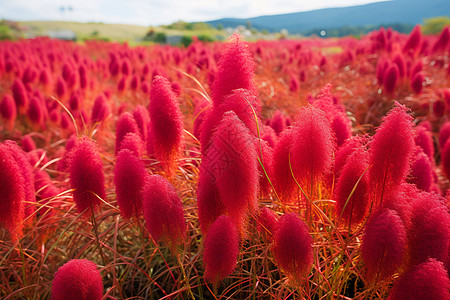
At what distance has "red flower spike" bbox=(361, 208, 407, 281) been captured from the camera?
848mm

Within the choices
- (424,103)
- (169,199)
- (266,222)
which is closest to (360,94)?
(424,103)

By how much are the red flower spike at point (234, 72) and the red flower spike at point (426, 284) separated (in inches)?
26.2

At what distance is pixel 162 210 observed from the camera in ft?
3.12

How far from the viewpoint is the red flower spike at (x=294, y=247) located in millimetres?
882

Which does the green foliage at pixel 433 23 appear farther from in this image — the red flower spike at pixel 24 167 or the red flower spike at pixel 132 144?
the red flower spike at pixel 24 167

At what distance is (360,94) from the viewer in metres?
4.86

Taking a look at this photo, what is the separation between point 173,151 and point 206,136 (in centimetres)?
21

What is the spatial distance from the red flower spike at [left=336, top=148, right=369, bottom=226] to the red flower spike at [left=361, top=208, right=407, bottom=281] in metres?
0.18

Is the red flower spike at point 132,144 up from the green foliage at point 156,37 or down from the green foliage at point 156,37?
up

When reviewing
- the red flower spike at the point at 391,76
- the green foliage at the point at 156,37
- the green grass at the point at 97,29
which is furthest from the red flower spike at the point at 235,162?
the green grass at the point at 97,29

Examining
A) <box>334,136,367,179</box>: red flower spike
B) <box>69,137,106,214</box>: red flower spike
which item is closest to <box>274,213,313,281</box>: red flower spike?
<box>334,136,367,179</box>: red flower spike

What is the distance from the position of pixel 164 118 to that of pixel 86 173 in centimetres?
32

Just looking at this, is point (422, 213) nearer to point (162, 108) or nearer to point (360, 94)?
point (162, 108)

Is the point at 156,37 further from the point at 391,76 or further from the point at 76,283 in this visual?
the point at 76,283
